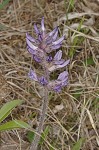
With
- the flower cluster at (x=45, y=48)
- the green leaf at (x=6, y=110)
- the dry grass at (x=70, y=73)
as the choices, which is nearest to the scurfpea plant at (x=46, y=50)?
the flower cluster at (x=45, y=48)

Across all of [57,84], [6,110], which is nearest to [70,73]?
[6,110]

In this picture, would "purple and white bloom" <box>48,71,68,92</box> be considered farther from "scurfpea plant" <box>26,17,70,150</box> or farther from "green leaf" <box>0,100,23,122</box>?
"green leaf" <box>0,100,23,122</box>

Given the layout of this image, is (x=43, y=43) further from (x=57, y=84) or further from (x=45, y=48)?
(x=57, y=84)

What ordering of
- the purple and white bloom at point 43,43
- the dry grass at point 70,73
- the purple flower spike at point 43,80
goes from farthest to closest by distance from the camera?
the dry grass at point 70,73 → the purple flower spike at point 43,80 → the purple and white bloom at point 43,43

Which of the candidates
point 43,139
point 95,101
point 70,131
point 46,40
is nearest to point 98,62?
point 95,101

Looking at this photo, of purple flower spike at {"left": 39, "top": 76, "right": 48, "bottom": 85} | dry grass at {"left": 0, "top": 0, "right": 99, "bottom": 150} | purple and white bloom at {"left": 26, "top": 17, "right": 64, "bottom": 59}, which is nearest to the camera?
purple and white bloom at {"left": 26, "top": 17, "right": 64, "bottom": 59}

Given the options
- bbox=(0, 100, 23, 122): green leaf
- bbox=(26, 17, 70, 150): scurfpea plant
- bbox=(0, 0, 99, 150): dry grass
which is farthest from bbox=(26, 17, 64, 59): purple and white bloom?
bbox=(0, 0, 99, 150): dry grass

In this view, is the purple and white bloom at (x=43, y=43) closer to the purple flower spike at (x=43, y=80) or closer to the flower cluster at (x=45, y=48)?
the flower cluster at (x=45, y=48)

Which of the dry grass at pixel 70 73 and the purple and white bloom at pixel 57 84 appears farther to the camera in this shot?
the dry grass at pixel 70 73
